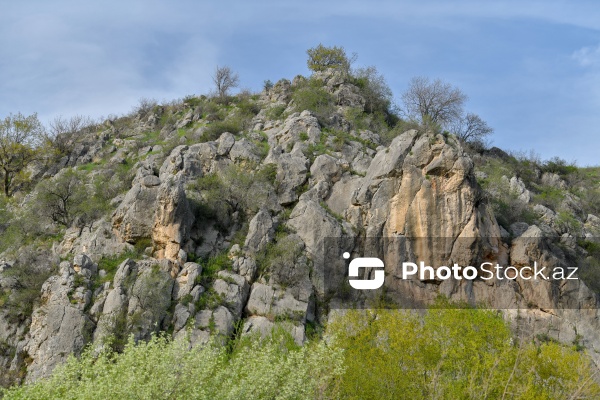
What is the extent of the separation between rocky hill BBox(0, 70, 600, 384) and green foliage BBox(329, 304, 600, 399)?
28.0 feet

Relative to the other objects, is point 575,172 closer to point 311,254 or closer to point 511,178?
point 511,178

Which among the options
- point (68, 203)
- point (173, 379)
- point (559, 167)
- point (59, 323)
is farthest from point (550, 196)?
point (173, 379)

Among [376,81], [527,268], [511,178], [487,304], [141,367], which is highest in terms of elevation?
[376,81]

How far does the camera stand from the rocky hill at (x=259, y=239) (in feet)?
105

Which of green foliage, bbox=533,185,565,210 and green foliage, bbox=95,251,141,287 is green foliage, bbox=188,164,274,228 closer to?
green foliage, bbox=95,251,141,287

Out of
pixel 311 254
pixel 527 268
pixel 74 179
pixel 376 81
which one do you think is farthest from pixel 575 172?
pixel 74 179

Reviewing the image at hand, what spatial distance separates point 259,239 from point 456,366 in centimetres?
1614

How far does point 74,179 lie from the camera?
43.0 meters

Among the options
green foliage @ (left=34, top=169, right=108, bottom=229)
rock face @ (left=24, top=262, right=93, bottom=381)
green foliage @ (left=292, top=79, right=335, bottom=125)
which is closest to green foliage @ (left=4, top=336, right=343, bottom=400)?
rock face @ (left=24, top=262, right=93, bottom=381)

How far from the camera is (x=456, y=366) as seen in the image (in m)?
23.3

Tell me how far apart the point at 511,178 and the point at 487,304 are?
17866mm

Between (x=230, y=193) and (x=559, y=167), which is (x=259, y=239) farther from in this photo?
(x=559, y=167)

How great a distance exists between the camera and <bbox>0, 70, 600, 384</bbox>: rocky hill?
32062mm

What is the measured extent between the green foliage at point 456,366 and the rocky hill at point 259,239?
8.52 m
